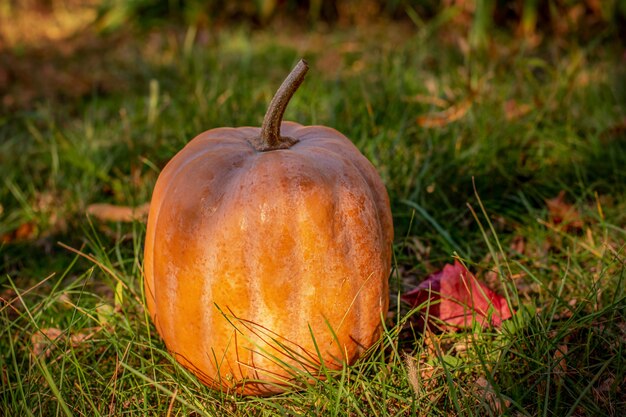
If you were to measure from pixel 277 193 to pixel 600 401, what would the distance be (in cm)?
103

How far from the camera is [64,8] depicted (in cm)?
872

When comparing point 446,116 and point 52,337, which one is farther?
point 446,116

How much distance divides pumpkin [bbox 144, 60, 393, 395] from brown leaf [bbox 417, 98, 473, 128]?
5.42ft

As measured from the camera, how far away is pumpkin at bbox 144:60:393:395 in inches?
68.3

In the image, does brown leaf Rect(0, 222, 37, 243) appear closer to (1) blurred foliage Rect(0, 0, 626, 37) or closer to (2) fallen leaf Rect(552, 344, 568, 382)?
(2) fallen leaf Rect(552, 344, 568, 382)

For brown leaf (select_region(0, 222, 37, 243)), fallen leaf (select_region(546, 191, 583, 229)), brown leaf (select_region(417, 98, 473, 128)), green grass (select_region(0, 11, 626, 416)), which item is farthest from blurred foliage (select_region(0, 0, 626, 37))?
brown leaf (select_region(0, 222, 37, 243))

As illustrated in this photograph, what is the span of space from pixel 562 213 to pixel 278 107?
1.41 meters

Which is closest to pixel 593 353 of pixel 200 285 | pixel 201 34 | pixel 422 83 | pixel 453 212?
pixel 453 212

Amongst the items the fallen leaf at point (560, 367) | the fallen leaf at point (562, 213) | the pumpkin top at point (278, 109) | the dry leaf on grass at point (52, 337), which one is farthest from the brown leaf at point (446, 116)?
the dry leaf on grass at point (52, 337)

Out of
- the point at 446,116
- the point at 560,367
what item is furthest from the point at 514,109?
the point at 560,367

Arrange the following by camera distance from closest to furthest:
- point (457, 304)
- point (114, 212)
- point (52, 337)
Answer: point (457, 304) → point (52, 337) → point (114, 212)

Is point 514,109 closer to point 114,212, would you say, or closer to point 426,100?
point 426,100

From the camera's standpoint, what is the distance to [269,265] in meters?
1.73

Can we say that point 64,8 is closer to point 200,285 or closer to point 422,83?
point 422,83
